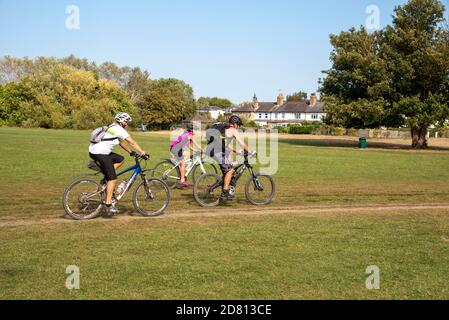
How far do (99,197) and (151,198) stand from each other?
3.70 ft

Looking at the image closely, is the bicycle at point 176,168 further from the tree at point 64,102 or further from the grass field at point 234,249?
the tree at point 64,102

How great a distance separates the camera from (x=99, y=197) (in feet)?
31.3

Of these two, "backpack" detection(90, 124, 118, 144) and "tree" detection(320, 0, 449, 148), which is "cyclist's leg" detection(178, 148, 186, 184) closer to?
"backpack" detection(90, 124, 118, 144)

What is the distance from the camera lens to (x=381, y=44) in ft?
145

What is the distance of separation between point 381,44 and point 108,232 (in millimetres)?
41348

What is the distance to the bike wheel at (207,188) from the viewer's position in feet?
Answer: 37.1

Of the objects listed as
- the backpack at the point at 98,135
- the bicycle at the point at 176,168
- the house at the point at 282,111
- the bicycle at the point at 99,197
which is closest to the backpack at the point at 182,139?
the bicycle at the point at 176,168

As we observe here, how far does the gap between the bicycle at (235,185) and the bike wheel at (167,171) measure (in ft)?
7.06

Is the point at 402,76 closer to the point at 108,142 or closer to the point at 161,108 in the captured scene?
the point at 108,142

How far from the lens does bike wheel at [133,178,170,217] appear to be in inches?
396

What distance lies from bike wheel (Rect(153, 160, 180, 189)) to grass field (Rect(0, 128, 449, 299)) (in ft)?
2.44

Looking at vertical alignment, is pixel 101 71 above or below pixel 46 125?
above
